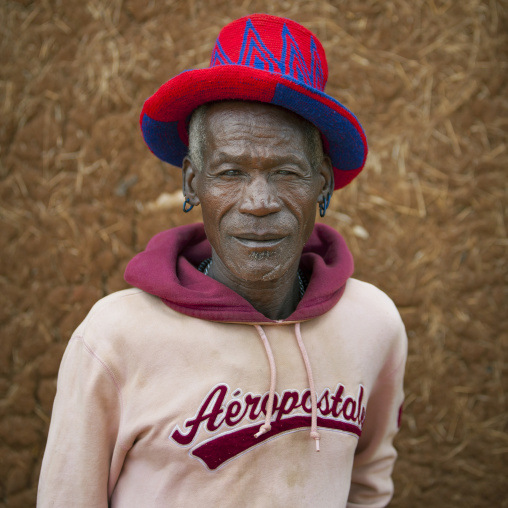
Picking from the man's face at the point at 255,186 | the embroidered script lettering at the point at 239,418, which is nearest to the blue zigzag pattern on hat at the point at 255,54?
the man's face at the point at 255,186

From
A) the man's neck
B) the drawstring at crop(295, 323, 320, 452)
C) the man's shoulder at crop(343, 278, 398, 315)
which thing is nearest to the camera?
the drawstring at crop(295, 323, 320, 452)

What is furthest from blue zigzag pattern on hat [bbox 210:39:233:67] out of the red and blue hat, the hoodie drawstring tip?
the hoodie drawstring tip

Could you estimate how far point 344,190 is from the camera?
2.79 meters

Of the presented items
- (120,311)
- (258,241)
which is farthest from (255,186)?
(120,311)

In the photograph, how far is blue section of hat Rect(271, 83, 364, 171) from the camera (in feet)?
4.41

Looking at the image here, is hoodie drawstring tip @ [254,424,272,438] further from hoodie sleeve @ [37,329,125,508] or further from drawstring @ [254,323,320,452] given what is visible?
hoodie sleeve @ [37,329,125,508]

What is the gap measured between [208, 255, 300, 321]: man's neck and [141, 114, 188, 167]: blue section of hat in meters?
0.41

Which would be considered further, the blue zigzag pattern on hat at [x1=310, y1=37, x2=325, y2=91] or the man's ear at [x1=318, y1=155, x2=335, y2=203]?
the man's ear at [x1=318, y1=155, x2=335, y2=203]

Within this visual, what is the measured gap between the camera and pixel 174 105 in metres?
1.46

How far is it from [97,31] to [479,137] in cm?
213

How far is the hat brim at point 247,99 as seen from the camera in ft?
4.30

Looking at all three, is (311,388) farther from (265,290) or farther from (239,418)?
(265,290)

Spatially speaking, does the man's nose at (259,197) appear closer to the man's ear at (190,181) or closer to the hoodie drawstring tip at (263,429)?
the man's ear at (190,181)

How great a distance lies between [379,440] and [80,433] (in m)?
1.06
